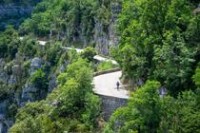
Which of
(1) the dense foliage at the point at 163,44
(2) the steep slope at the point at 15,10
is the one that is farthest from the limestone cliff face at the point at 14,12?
(1) the dense foliage at the point at 163,44

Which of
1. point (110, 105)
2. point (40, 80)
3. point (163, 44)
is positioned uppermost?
Answer: point (163, 44)

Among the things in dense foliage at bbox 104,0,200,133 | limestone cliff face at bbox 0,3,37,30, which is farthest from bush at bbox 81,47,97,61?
limestone cliff face at bbox 0,3,37,30

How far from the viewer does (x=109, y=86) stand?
55406 mm

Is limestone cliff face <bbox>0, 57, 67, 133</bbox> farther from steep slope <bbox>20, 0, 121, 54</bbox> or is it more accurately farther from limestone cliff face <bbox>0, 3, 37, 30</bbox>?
limestone cliff face <bbox>0, 3, 37, 30</bbox>

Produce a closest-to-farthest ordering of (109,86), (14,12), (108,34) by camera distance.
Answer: (109,86)
(108,34)
(14,12)

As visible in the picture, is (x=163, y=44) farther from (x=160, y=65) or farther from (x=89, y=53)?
(x=89, y=53)

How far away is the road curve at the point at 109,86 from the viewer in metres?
51.7

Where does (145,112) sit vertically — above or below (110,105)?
above

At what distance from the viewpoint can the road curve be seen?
51.7m

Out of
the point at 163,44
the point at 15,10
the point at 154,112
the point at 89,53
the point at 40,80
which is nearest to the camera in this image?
the point at 154,112

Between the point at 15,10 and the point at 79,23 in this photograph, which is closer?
the point at 79,23

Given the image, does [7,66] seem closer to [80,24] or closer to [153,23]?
[80,24]

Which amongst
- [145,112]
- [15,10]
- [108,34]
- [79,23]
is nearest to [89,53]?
[108,34]

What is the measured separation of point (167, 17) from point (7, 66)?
52.6m
